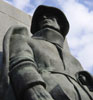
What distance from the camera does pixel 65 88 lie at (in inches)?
162

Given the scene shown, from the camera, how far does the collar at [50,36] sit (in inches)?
195

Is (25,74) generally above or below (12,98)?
above

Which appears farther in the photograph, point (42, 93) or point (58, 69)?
point (58, 69)

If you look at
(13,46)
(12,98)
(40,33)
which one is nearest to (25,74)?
(12,98)

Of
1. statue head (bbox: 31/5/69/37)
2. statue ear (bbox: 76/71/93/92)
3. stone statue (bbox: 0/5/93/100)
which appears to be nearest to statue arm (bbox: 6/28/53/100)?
stone statue (bbox: 0/5/93/100)

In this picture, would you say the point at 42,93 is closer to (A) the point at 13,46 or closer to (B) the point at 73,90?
(B) the point at 73,90

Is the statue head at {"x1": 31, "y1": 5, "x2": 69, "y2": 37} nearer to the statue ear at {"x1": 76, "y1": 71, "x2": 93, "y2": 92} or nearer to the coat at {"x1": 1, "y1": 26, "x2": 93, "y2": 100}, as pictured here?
the coat at {"x1": 1, "y1": 26, "x2": 93, "y2": 100}

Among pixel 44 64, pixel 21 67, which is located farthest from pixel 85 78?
pixel 21 67

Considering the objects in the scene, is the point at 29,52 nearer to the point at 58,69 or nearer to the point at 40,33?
the point at 58,69

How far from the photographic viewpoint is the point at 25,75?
12.7ft

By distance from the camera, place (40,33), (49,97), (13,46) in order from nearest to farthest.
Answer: (49,97) < (13,46) < (40,33)

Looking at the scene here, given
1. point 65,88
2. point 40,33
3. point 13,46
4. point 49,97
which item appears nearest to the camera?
point 49,97

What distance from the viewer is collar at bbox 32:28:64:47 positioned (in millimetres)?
4945

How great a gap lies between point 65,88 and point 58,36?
1063 millimetres
